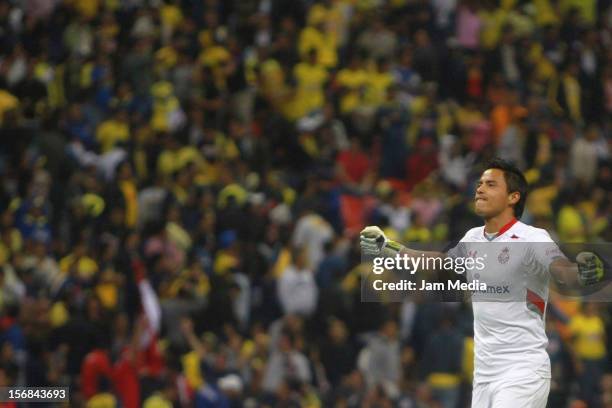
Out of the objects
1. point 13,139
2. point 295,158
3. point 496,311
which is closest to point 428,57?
point 295,158

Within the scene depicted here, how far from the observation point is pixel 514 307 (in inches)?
311

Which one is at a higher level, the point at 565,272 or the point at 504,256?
the point at 504,256

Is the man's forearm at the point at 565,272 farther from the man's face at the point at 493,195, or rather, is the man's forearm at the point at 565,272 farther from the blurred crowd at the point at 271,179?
the blurred crowd at the point at 271,179

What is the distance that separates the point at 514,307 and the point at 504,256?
0.91 ft

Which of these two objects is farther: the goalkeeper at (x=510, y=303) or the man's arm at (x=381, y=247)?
the man's arm at (x=381, y=247)

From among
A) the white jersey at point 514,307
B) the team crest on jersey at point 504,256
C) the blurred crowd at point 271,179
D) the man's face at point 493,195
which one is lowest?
the white jersey at point 514,307

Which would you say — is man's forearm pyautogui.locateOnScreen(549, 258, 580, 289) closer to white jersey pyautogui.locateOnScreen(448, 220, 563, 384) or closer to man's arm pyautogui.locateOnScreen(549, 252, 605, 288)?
man's arm pyautogui.locateOnScreen(549, 252, 605, 288)

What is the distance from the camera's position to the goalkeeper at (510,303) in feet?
25.6

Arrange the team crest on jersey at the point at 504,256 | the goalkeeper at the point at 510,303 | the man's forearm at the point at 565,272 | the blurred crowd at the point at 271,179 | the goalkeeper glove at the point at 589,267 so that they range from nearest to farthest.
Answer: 1. the goalkeeper glove at the point at 589,267
2. the man's forearm at the point at 565,272
3. the goalkeeper at the point at 510,303
4. the team crest on jersey at the point at 504,256
5. the blurred crowd at the point at 271,179

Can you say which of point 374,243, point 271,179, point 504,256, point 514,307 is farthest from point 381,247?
→ point 271,179

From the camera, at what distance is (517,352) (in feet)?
25.8

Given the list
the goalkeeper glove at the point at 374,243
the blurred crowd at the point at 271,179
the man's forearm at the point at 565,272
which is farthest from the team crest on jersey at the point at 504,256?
the blurred crowd at the point at 271,179

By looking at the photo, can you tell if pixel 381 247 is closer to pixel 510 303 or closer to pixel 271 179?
pixel 510 303

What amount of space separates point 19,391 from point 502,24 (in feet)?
34.5
